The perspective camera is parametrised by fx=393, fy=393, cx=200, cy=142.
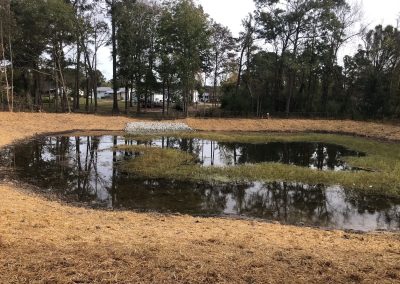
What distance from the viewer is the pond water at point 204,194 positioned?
11.4 meters

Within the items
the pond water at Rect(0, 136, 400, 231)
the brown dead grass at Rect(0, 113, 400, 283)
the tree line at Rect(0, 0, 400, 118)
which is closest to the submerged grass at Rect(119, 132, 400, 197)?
the pond water at Rect(0, 136, 400, 231)

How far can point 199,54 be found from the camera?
4438 cm

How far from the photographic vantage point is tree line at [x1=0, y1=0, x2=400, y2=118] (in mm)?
41000

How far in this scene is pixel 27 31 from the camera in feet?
131

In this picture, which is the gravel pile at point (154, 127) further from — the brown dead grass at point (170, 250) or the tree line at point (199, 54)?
the brown dead grass at point (170, 250)

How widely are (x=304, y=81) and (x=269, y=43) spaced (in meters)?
6.85

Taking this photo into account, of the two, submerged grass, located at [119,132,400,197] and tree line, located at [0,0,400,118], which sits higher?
tree line, located at [0,0,400,118]

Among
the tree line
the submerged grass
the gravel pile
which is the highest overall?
the tree line

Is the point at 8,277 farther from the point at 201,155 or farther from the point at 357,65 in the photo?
the point at 357,65

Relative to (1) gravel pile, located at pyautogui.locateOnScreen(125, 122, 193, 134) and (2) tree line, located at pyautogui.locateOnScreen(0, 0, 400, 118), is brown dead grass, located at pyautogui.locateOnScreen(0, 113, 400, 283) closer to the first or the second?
(1) gravel pile, located at pyautogui.locateOnScreen(125, 122, 193, 134)

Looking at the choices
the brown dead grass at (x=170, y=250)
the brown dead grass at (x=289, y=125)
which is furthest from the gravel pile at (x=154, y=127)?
the brown dead grass at (x=170, y=250)

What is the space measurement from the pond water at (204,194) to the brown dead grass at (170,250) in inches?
54.2

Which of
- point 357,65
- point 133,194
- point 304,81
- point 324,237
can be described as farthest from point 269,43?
point 324,237

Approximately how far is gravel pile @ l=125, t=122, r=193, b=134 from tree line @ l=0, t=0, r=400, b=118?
9.82 m
